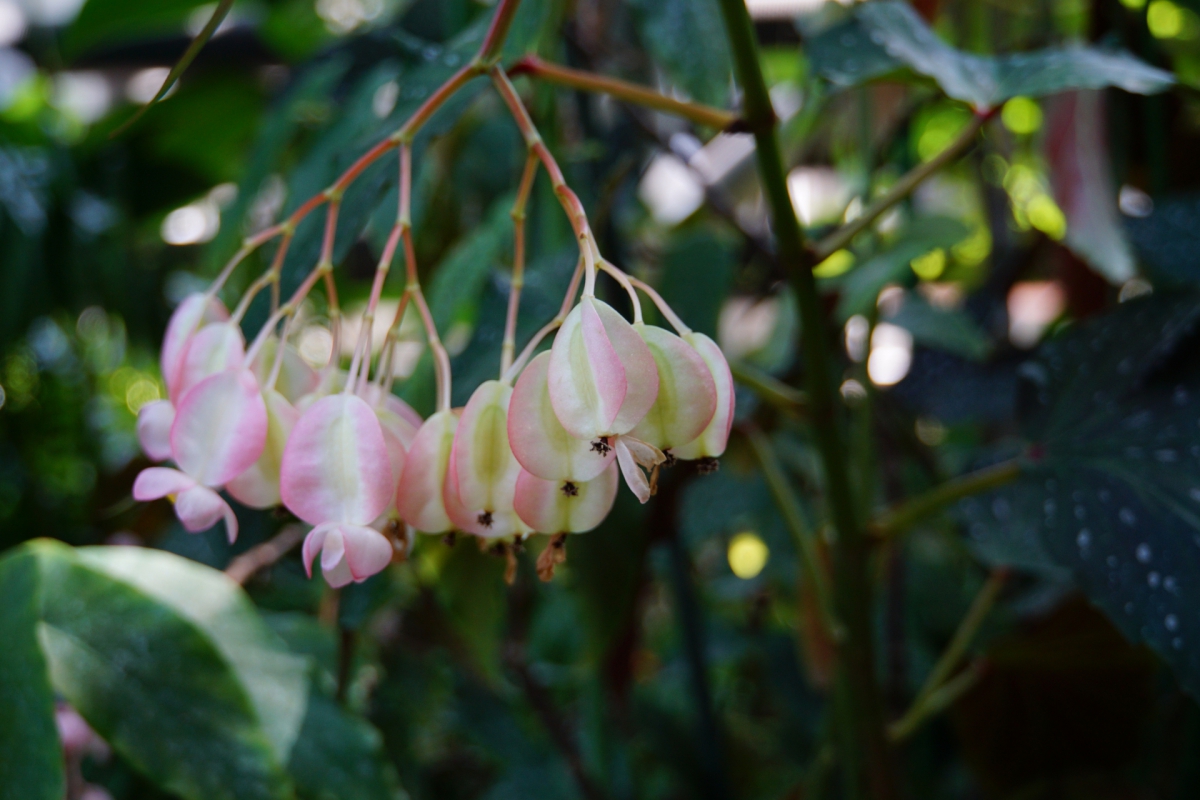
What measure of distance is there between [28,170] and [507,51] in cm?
81

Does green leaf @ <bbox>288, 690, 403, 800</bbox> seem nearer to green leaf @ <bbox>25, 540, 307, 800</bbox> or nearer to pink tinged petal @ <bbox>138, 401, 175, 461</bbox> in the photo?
green leaf @ <bbox>25, 540, 307, 800</bbox>

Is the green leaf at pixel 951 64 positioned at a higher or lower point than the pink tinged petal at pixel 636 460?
lower

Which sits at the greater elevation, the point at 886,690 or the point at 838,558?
the point at 838,558

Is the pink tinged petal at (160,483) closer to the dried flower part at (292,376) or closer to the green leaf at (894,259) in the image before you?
the dried flower part at (292,376)


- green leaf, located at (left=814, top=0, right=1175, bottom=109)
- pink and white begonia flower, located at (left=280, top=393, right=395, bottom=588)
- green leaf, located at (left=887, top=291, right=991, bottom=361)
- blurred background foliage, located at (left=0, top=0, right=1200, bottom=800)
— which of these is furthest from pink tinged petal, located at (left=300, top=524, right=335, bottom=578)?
green leaf, located at (left=887, top=291, right=991, bottom=361)

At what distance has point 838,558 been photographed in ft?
1.16

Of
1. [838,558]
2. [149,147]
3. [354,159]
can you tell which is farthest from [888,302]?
[149,147]

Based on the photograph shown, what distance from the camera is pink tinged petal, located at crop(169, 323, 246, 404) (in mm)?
232

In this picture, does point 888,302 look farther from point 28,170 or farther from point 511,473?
point 28,170

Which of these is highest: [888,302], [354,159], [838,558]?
[354,159]

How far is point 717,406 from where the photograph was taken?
0.20 m

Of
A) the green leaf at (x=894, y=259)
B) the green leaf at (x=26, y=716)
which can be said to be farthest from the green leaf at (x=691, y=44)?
the green leaf at (x=26, y=716)

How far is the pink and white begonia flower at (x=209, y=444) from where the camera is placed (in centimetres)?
22

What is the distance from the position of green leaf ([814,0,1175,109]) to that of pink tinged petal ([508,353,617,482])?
0.19m
